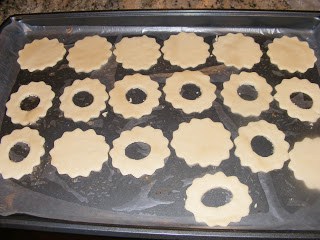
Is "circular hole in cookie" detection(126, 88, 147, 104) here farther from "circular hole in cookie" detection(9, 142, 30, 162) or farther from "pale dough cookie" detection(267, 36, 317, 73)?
"pale dough cookie" detection(267, 36, 317, 73)

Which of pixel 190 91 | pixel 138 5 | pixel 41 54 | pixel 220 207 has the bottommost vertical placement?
pixel 220 207

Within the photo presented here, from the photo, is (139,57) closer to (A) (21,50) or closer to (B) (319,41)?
(A) (21,50)

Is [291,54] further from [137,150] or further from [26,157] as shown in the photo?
[26,157]

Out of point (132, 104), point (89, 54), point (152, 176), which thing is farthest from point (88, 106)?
point (152, 176)

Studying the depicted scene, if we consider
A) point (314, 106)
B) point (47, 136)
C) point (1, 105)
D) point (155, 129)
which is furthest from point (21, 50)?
point (314, 106)

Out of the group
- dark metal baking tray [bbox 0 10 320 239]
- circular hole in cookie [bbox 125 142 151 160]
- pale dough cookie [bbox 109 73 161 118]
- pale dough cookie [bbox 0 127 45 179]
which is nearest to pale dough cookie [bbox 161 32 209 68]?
dark metal baking tray [bbox 0 10 320 239]

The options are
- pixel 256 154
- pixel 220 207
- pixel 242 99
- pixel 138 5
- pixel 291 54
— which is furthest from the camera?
pixel 138 5
